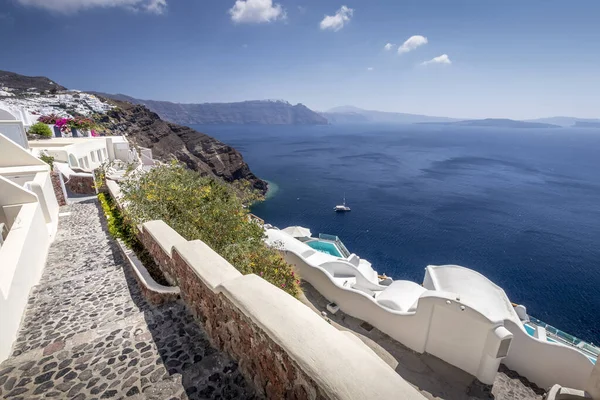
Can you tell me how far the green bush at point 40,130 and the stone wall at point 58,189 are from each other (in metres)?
18.7

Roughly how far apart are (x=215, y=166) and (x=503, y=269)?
5759 cm

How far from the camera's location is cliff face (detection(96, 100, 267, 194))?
63.8 meters

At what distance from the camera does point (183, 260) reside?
508 cm

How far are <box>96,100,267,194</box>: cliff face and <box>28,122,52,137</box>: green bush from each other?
33743 millimetres

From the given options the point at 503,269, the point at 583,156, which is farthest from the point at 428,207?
the point at 583,156

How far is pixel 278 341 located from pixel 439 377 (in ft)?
38.5

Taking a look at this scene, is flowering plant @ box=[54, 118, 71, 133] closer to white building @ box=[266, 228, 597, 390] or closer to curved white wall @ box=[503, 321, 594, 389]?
white building @ box=[266, 228, 597, 390]

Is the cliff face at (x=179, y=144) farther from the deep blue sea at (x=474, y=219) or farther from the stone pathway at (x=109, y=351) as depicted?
the stone pathway at (x=109, y=351)

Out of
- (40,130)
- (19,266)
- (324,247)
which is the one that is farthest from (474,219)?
(40,130)

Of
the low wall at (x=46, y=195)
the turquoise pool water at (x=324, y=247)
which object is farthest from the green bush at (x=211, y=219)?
the turquoise pool water at (x=324, y=247)

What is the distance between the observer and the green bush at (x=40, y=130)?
88.4ft

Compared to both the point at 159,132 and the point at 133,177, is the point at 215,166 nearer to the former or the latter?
the point at 159,132

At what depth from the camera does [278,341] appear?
2.78m

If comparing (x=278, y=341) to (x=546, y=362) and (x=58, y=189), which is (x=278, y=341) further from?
(x=58, y=189)
